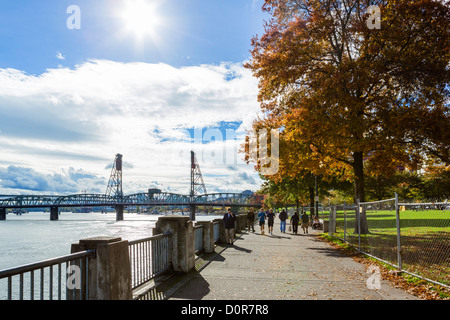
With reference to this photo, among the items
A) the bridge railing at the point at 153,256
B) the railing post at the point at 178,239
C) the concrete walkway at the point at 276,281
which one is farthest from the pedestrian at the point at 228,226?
the bridge railing at the point at 153,256

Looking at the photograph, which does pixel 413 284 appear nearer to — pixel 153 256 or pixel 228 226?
pixel 153 256

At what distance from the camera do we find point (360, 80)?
17500 mm

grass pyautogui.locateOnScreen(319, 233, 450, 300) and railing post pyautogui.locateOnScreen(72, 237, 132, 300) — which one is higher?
railing post pyautogui.locateOnScreen(72, 237, 132, 300)

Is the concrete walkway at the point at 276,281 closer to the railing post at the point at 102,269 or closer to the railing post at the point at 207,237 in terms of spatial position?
the railing post at the point at 207,237

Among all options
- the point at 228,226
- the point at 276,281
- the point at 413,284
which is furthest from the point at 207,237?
the point at 413,284

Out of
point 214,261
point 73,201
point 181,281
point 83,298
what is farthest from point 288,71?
point 73,201

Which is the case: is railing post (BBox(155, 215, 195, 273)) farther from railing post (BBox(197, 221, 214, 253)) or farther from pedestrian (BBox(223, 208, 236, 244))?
pedestrian (BBox(223, 208, 236, 244))

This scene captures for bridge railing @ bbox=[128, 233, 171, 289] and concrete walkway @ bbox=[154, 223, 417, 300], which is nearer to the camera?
concrete walkway @ bbox=[154, 223, 417, 300]

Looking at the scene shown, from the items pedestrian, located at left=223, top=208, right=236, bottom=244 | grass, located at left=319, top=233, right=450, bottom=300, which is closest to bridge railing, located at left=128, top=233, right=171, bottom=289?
grass, located at left=319, top=233, right=450, bottom=300

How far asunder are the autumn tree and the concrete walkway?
604cm

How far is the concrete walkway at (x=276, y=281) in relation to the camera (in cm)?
746

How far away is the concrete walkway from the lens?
7.46 meters

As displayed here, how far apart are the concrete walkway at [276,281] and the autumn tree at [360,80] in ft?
19.8

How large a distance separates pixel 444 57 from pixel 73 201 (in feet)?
556
